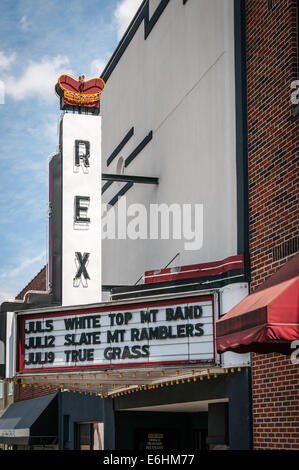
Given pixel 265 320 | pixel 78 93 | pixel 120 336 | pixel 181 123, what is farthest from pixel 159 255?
pixel 265 320

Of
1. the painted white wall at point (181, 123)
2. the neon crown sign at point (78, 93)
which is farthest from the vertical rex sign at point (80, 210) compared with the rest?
the painted white wall at point (181, 123)

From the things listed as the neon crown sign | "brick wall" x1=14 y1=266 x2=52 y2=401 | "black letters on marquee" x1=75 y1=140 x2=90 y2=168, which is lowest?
"brick wall" x1=14 y1=266 x2=52 y2=401

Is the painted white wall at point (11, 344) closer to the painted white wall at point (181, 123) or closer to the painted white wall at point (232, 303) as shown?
the painted white wall at point (181, 123)

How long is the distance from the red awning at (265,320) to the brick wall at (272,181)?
1.81 metres

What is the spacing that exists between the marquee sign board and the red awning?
7.88 ft

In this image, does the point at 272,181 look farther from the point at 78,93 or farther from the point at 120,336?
the point at 78,93

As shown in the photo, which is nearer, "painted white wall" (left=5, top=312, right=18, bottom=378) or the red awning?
the red awning

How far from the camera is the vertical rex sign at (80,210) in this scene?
14422 mm

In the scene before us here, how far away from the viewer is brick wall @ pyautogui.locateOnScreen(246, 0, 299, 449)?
10.8 metres

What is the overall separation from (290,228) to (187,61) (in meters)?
6.23

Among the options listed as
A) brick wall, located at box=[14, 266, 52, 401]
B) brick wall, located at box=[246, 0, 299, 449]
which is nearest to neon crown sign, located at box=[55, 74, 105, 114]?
brick wall, located at box=[246, 0, 299, 449]

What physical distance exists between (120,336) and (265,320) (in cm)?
485

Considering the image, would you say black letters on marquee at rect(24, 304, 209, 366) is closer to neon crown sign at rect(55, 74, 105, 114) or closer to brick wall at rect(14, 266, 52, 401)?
neon crown sign at rect(55, 74, 105, 114)

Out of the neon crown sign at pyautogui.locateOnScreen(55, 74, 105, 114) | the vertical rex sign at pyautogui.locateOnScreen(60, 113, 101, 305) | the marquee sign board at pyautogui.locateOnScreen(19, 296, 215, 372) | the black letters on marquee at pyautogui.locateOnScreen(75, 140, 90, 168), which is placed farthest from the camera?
the neon crown sign at pyautogui.locateOnScreen(55, 74, 105, 114)
